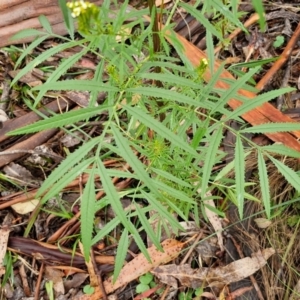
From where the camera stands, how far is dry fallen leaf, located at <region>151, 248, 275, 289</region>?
1.98 m

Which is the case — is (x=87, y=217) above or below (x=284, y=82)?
above

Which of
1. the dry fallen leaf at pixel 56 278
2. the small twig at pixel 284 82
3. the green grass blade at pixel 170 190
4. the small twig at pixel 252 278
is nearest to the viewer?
the green grass blade at pixel 170 190

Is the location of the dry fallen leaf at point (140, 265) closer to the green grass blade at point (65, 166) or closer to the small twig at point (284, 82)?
the small twig at point (284, 82)

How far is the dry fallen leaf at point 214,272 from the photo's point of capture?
6.49 feet

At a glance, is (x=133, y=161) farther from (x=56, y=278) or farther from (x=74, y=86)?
(x=56, y=278)

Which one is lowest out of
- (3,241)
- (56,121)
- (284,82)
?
(3,241)

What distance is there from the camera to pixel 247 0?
235 centimetres

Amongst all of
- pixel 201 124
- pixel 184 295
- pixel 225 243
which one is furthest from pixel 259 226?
pixel 201 124

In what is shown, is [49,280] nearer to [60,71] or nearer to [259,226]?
[259,226]

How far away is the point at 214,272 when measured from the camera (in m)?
2.01

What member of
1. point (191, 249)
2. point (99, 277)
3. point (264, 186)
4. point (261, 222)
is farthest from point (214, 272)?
point (264, 186)

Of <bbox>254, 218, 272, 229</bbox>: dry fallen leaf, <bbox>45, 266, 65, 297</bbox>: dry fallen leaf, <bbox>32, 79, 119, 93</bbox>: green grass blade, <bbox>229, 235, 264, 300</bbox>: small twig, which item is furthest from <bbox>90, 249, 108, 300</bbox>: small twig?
<bbox>32, 79, 119, 93</bbox>: green grass blade

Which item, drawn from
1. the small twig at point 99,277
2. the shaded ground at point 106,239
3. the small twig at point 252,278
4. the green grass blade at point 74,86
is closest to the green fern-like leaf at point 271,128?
the green grass blade at point 74,86

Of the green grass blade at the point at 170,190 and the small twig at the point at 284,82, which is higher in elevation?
the green grass blade at the point at 170,190
